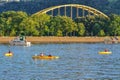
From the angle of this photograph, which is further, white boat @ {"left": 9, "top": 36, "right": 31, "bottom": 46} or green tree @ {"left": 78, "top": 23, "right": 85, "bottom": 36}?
green tree @ {"left": 78, "top": 23, "right": 85, "bottom": 36}

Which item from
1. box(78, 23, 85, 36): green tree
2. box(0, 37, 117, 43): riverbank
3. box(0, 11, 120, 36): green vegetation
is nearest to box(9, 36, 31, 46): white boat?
box(0, 37, 117, 43): riverbank

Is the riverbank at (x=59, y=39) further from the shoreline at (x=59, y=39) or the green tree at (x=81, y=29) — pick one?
the green tree at (x=81, y=29)

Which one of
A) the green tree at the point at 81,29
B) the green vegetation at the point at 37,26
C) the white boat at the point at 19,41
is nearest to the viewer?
the white boat at the point at 19,41

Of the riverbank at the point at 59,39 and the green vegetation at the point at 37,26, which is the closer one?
the riverbank at the point at 59,39

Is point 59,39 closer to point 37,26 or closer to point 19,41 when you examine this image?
point 37,26

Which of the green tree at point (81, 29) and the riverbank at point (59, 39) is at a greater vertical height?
the green tree at point (81, 29)

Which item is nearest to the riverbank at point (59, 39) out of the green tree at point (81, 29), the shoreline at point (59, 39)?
the shoreline at point (59, 39)

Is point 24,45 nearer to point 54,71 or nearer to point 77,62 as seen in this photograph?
point 77,62

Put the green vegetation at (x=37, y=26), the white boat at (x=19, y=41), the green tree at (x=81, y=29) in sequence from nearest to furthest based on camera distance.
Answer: the white boat at (x=19, y=41) < the green vegetation at (x=37, y=26) < the green tree at (x=81, y=29)

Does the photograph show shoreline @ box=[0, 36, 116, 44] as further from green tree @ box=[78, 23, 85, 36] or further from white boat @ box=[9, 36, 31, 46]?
white boat @ box=[9, 36, 31, 46]

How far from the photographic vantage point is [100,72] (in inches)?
3118

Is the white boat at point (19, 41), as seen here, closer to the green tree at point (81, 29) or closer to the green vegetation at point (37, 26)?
the green vegetation at point (37, 26)

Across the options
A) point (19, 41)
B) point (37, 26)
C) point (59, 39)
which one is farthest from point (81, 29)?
point (19, 41)

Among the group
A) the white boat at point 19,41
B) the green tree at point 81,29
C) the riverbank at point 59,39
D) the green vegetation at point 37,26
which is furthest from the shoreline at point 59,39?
the white boat at point 19,41
